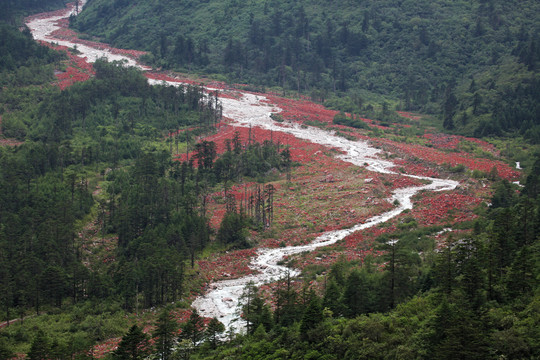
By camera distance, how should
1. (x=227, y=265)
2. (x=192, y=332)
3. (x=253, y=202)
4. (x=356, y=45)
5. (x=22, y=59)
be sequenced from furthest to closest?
(x=356, y=45) → (x=22, y=59) → (x=253, y=202) → (x=227, y=265) → (x=192, y=332)

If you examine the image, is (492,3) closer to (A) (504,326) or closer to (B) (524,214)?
(B) (524,214)

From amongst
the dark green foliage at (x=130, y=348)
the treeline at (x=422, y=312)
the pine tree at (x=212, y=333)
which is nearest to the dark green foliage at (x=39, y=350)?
the dark green foliage at (x=130, y=348)

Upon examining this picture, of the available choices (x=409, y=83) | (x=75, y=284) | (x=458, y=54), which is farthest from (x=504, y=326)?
(x=458, y=54)

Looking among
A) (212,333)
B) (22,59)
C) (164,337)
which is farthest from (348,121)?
(164,337)

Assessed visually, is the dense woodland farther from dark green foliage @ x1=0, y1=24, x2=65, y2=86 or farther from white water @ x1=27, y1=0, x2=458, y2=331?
white water @ x1=27, y1=0, x2=458, y2=331

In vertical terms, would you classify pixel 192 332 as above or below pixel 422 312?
below

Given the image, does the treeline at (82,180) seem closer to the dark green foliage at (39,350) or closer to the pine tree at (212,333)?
the dark green foliage at (39,350)

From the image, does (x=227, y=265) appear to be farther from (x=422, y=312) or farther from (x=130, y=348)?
(x=422, y=312)
